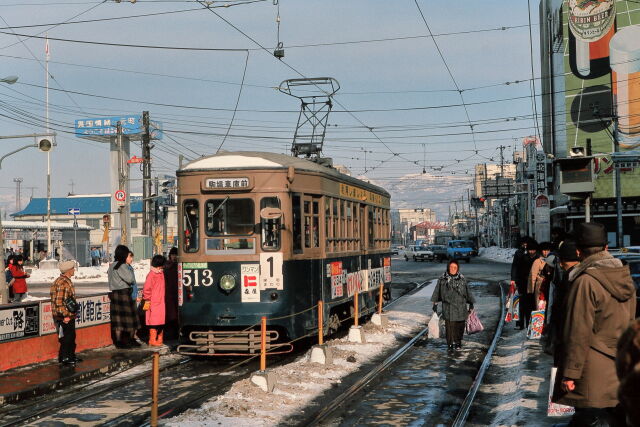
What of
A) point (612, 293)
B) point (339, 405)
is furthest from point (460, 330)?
point (612, 293)

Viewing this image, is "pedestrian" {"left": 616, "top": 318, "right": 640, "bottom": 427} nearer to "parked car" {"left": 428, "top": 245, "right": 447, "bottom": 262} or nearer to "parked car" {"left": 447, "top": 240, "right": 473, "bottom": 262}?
"parked car" {"left": 447, "top": 240, "right": 473, "bottom": 262}

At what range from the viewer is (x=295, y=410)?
8672 mm

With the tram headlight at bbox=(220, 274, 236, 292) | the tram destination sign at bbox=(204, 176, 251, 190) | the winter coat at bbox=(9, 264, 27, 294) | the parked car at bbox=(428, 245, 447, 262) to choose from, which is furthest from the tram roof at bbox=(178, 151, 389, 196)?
the parked car at bbox=(428, 245, 447, 262)

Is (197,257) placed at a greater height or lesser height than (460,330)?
greater

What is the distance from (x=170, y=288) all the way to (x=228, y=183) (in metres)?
3.21

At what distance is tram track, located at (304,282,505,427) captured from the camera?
8250 mm

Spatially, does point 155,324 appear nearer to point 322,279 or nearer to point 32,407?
point 322,279

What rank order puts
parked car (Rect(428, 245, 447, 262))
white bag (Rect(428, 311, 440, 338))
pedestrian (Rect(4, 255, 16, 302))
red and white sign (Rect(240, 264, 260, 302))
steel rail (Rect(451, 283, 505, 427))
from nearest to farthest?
steel rail (Rect(451, 283, 505, 427)), red and white sign (Rect(240, 264, 260, 302)), white bag (Rect(428, 311, 440, 338)), pedestrian (Rect(4, 255, 16, 302)), parked car (Rect(428, 245, 447, 262))

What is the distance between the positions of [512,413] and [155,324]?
24.1 ft

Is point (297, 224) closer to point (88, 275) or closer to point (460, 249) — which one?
point (88, 275)

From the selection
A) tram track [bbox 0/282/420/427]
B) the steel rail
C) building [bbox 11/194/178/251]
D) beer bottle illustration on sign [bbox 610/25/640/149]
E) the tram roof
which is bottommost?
the steel rail

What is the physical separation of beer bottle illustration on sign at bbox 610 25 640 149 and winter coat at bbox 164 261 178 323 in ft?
161

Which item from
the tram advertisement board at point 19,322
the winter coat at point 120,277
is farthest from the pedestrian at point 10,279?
the tram advertisement board at point 19,322

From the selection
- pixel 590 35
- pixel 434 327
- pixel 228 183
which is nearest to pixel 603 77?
pixel 590 35
